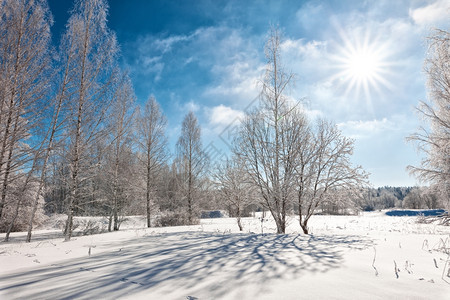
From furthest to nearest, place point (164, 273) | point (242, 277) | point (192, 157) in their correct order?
1. point (192, 157)
2. point (164, 273)
3. point (242, 277)

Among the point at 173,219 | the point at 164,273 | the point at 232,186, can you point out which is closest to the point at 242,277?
the point at 164,273

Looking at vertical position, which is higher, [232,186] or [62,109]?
[62,109]

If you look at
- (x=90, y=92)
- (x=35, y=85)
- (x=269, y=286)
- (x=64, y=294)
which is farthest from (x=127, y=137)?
(x=269, y=286)

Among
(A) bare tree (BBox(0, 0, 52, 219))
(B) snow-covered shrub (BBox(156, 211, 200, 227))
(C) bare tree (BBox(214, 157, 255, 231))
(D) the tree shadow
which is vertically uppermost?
(A) bare tree (BBox(0, 0, 52, 219))

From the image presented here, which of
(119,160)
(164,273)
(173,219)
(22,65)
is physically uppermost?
(22,65)

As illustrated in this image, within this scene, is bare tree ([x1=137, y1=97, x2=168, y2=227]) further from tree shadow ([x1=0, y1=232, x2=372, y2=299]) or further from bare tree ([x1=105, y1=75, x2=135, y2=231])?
tree shadow ([x1=0, y1=232, x2=372, y2=299])

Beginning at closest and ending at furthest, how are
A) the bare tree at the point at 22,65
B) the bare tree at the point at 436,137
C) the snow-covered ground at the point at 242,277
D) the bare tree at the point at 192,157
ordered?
1. the snow-covered ground at the point at 242,277
2. the bare tree at the point at 22,65
3. the bare tree at the point at 436,137
4. the bare tree at the point at 192,157

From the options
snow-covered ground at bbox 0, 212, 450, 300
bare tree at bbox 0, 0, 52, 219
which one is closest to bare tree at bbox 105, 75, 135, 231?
bare tree at bbox 0, 0, 52, 219

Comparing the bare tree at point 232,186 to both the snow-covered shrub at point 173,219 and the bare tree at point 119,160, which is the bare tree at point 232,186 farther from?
the bare tree at point 119,160

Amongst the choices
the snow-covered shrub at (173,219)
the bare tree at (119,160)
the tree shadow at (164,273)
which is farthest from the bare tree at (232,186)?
the tree shadow at (164,273)

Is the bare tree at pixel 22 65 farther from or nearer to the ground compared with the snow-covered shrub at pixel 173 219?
farther from the ground

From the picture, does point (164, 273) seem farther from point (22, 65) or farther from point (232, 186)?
point (232, 186)

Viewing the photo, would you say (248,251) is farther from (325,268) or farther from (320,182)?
(320,182)

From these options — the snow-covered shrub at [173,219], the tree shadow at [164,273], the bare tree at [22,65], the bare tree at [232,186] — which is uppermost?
the bare tree at [22,65]
